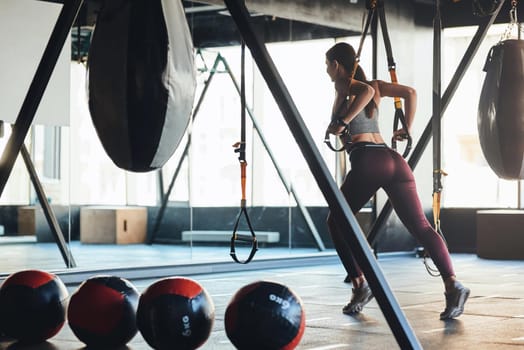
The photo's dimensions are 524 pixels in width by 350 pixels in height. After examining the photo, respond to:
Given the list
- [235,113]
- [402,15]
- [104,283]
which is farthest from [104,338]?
[402,15]

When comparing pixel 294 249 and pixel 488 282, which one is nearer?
pixel 488 282

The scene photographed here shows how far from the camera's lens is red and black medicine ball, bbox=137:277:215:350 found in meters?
4.11

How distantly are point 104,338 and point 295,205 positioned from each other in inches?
272

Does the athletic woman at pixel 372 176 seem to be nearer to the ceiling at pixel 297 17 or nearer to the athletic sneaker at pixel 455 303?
the athletic sneaker at pixel 455 303

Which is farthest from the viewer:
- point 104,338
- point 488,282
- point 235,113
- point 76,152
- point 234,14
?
point 235,113

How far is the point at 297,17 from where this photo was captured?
11.1 m

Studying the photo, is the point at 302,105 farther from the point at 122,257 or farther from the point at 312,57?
the point at 122,257

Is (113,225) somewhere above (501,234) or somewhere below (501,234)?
above

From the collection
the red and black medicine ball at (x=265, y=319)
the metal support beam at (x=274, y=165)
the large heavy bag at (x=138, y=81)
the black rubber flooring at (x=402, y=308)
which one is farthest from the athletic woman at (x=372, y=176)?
the metal support beam at (x=274, y=165)

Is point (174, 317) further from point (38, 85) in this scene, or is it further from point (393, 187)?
point (393, 187)

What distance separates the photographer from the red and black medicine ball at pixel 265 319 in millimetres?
3961

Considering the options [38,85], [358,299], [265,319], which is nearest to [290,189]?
[358,299]

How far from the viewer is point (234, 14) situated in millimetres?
3783

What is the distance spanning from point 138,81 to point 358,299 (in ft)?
8.50
